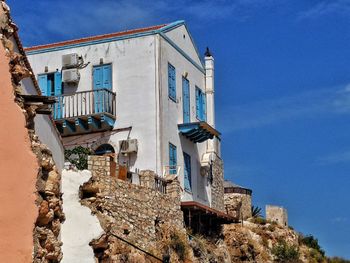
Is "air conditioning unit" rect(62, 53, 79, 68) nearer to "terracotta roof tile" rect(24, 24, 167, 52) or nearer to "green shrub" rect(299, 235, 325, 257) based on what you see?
"terracotta roof tile" rect(24, 24, 167, 52)

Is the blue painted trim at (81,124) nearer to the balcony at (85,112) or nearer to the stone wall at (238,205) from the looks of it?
the balcony at (85,112)

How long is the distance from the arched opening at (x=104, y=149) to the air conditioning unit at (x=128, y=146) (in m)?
0.58

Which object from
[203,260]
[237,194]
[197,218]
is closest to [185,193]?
[197,218]

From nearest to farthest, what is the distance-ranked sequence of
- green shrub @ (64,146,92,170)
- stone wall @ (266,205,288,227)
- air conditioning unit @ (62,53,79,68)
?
green shrub @ (64,146,92,170)
air conditioning unit @ (62,53,79,68)
stone wall @ (266,205,288,227)

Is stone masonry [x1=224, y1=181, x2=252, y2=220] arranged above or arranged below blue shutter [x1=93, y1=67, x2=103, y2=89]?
below

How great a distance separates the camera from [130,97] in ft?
108

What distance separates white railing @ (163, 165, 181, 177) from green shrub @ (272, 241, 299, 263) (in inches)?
259

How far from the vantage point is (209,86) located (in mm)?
38281

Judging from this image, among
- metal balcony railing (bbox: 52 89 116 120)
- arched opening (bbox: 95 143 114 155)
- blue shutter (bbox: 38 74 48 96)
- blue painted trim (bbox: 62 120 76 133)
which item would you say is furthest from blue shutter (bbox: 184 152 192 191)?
blue shutter (bbox: 38 74 48 96)

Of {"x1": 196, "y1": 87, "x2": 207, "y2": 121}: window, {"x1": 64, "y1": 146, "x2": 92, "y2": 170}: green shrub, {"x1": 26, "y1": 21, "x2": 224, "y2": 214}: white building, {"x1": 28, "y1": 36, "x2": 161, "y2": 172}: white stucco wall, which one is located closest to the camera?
{"x1": 64, "y1": 146, "x2": 92, "y2": 170}: green shrub

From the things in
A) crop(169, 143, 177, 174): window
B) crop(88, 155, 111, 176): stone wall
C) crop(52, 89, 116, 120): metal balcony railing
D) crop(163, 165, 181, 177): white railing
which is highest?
crop(52, 89, 116, 120): metal balcony railing

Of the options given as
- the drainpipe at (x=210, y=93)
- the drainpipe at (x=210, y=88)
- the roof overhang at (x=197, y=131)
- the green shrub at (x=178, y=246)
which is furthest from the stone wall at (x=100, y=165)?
the drainpipe at (x=210, y=88)

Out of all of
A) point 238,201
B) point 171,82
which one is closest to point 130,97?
point 171,82

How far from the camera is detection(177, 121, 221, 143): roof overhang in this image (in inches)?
1345
